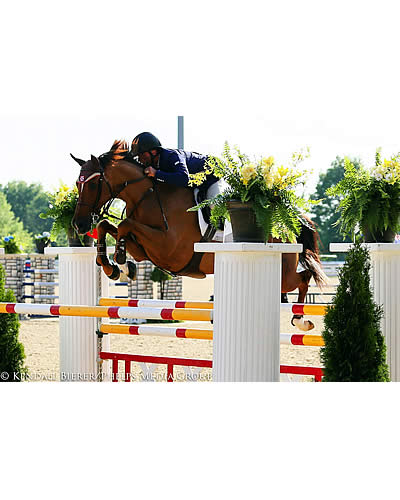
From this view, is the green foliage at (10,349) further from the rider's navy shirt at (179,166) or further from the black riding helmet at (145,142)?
the black riding helmet at (145,142)

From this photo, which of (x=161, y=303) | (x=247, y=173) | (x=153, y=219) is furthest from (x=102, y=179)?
(x=247, y=173)

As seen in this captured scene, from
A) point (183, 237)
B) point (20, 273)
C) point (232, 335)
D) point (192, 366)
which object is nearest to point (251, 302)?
point (232, 335)

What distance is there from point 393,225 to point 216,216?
804 millimetres

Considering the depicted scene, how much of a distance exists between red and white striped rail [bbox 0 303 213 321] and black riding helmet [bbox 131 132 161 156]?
1693mm

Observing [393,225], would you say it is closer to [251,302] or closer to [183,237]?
[251,302]

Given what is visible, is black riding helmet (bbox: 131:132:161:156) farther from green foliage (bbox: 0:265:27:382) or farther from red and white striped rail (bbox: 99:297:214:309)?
green foliage (bbox: 0:265:27:382)

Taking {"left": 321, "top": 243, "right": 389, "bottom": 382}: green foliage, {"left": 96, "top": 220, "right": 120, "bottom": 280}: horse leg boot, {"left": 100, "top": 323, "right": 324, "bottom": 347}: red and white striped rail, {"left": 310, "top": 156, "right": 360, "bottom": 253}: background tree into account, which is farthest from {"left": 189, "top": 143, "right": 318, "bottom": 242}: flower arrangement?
{"left": 310, "top": 156, "right": 360, "bottom": 253}: background tree

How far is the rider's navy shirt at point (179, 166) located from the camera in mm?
5309

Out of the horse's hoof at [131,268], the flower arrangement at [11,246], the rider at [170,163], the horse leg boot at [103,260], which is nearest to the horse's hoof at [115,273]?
the horse leg boot at [103,260]

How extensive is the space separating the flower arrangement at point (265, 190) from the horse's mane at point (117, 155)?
95.6 inches

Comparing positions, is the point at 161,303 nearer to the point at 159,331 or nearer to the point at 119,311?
the point at 159,331

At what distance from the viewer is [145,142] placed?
5.47 metres

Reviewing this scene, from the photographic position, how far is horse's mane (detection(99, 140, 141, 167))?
5430 millimetres

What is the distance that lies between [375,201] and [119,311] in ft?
5.20
